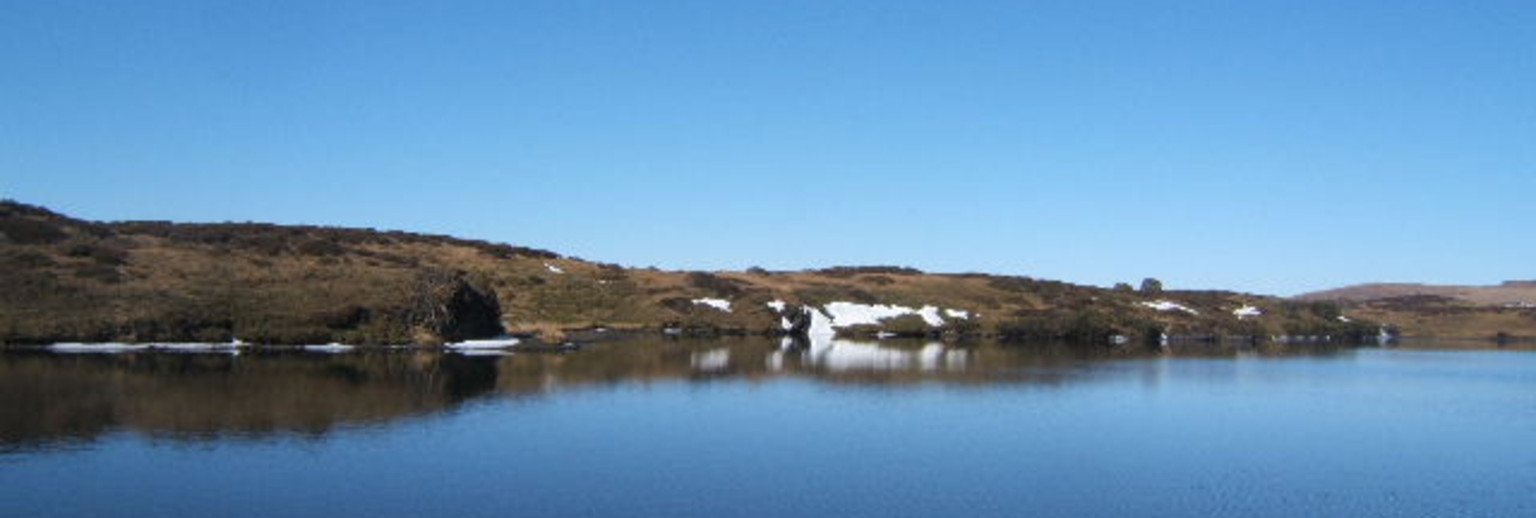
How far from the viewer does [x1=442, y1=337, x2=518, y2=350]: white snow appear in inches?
2768

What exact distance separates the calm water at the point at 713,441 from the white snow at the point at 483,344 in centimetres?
625

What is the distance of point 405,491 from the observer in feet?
90.6

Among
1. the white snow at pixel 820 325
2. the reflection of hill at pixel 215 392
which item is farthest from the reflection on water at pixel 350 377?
the white snow at pixel 820 325

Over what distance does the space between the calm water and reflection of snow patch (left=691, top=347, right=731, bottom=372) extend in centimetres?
70

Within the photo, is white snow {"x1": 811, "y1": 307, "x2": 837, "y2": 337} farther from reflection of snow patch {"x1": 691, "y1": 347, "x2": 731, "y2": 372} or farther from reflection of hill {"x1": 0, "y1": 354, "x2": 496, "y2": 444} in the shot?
reflection of hill {"x1": 0, "y1": 354, "x2": 496, "y2": 444}

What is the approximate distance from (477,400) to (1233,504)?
2548 centimetres

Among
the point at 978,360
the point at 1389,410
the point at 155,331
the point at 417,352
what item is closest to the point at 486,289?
the point at 417,352

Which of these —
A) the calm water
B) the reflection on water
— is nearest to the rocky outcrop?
the reflection on water

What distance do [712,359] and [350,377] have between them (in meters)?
22.9

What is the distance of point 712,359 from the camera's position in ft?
229

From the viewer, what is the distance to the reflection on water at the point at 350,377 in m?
36.9

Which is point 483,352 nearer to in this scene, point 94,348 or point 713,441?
point 94,348

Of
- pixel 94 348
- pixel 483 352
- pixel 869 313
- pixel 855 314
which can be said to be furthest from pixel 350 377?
pixel 869 313

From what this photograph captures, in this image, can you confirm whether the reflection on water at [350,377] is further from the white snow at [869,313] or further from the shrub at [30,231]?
the white snow at [869,313]
